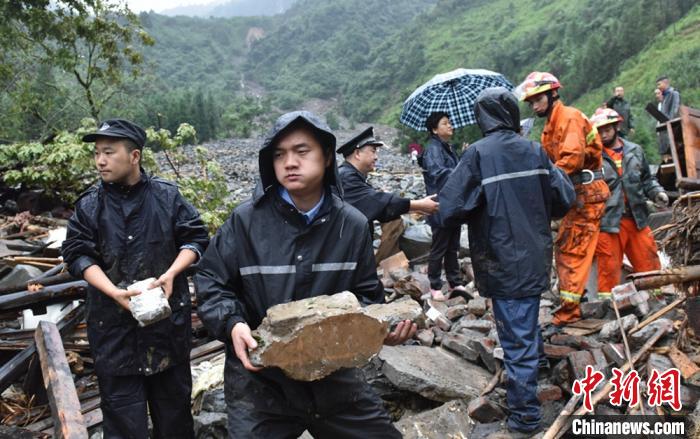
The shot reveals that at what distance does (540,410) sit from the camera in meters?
3.40

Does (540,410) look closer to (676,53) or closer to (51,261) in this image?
(51,261)

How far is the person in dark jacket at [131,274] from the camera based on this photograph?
2.86 meters

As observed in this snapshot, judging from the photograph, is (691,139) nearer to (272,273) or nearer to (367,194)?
(367,194)

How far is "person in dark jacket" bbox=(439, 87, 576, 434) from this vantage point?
331cm

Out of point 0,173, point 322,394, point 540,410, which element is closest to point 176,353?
point 322,394

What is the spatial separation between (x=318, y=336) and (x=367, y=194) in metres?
2.48

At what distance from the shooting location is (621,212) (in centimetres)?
501

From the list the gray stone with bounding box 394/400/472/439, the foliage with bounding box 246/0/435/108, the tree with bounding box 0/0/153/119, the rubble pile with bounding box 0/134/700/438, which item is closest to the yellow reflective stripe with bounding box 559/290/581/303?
the rubble pile with bounding box 0/134/700/438

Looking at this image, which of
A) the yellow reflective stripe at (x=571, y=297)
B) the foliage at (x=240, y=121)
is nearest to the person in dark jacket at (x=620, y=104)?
the yellow reflective stripe at (x=571, y=297)

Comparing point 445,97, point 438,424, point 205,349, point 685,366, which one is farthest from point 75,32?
point 685,366

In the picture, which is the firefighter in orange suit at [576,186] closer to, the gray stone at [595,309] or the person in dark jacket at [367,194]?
the gray stone at [595,309]

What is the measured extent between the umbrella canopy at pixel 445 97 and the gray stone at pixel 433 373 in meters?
3.08

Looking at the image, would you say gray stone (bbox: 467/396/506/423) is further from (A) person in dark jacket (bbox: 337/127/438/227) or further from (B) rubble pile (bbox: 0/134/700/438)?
(A) person in dark jacket (bbox: 337/127/438/227)

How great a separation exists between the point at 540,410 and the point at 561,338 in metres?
1.09
